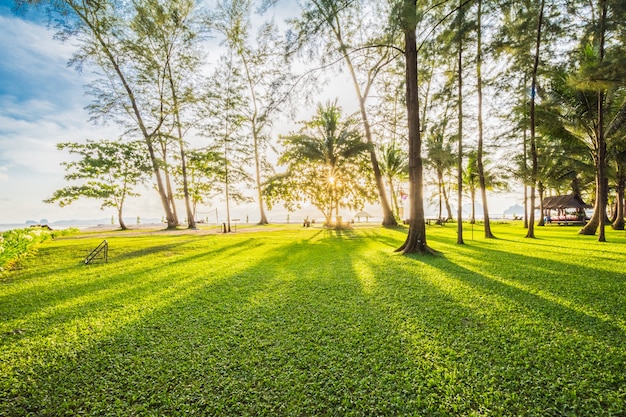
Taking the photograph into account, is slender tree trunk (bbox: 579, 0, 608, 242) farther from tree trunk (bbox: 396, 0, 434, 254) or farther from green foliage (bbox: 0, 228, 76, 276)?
green foliage (bbox: 0, 228, 76, 276)

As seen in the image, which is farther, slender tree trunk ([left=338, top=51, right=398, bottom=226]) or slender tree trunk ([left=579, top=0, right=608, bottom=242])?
slender tree trunk ([left=338, top=51, right=398, bottom=226])

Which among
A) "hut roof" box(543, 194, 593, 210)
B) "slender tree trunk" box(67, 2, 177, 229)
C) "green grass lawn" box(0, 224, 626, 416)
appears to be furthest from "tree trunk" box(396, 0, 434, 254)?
"hut roof" box(543, 194, 593, 210)

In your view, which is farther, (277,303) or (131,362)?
(277,303)

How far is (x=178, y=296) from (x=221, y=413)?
2.94 metres

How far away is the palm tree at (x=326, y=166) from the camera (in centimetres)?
1717

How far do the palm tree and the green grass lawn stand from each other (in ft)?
43.2

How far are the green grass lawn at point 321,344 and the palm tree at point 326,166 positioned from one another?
13173mm

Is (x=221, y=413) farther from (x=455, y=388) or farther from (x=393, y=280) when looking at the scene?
(x=393, y=280)

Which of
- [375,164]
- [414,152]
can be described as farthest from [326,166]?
[414,152]

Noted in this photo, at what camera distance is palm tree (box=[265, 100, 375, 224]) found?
56.3ft

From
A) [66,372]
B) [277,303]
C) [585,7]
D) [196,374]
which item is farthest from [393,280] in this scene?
[585,7]

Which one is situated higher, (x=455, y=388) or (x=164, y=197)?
(x=164, y=197)

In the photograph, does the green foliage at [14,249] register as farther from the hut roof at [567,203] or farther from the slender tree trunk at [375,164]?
the hut roof at [567,203]

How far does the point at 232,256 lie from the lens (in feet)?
25.4
